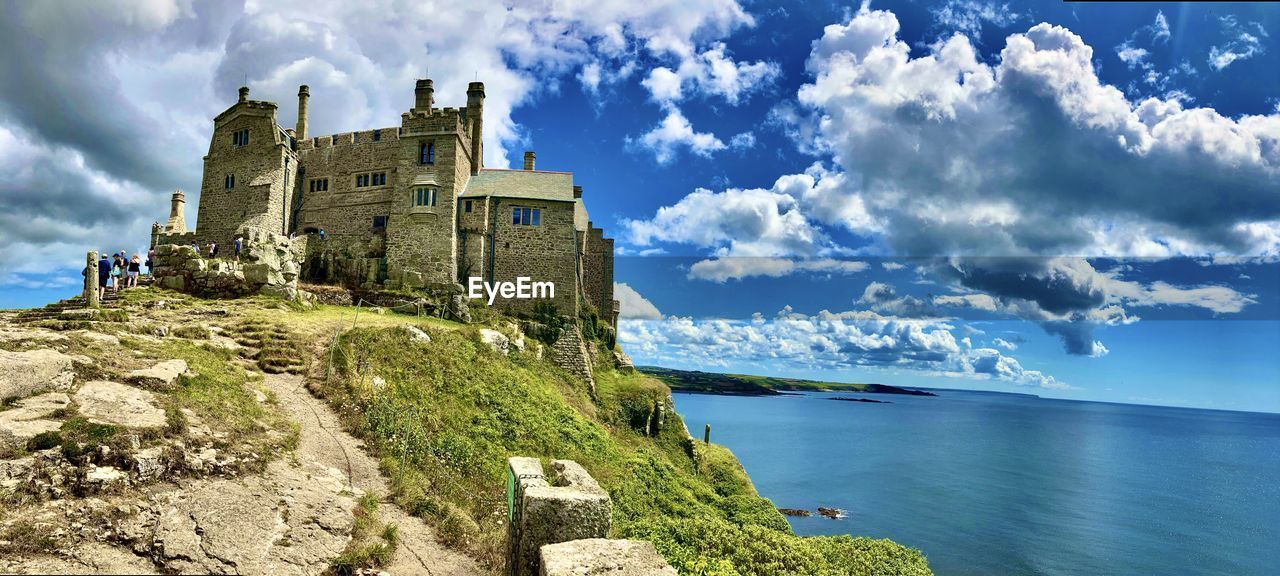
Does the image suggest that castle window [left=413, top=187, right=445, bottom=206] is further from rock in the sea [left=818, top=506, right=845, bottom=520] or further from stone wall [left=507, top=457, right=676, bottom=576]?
rock in the sea [left=818, top=506, right=845, bottom=520]

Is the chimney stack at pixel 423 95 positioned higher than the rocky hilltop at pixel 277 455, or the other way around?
the chimney stack at pixel 423 95

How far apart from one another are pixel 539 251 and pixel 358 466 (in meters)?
27.0

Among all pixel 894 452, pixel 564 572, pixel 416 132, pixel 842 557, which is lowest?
pixel 894 452

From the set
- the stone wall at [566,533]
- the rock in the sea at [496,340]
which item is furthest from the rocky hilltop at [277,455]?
the rock in the sea at [496,340]

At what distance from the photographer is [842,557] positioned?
483 inches

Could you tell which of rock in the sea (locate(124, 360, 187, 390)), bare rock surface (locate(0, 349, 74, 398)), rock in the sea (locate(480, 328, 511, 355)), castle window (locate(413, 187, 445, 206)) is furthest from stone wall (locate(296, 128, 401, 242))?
bare rock surface (locate(0, 349, 74, 398))

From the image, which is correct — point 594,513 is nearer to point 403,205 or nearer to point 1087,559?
point 403,205

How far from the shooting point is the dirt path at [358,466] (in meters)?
9.59

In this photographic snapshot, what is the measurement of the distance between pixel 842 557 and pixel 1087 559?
5045 cm

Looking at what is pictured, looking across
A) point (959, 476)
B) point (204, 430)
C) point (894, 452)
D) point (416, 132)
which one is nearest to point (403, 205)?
point (416, 132)

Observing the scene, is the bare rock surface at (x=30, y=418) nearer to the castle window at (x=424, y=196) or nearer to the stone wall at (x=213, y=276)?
the stone wall at (x=213, y=276)

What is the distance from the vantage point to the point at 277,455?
37.5 ft

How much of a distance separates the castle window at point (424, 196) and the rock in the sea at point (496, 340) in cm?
1200

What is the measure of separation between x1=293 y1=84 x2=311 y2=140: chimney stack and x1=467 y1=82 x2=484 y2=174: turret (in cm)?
1312
